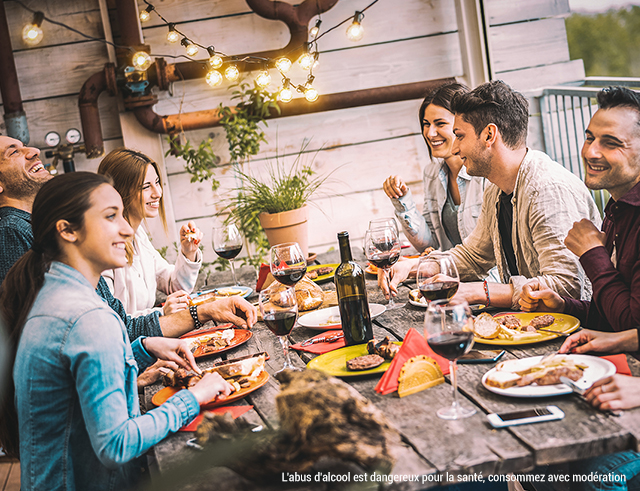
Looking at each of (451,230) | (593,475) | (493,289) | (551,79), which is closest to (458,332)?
(593,475)

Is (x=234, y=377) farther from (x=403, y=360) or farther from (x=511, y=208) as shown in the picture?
(x=511, y=208)

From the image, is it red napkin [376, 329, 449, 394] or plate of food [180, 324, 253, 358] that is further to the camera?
plate of food [180, 324, 253, 358]

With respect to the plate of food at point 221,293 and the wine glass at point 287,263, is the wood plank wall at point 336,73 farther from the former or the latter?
the wine glass at point 287,263

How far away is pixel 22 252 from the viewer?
1.89m

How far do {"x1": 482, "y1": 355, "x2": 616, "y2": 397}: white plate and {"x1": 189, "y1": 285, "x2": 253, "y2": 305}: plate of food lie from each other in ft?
4.03

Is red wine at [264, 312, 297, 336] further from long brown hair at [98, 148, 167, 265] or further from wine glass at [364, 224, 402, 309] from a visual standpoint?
long brown hair at [98, 148, 167, 265]

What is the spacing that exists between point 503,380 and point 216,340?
34.2 inches

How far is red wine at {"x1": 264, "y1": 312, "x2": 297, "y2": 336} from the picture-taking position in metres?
1.25

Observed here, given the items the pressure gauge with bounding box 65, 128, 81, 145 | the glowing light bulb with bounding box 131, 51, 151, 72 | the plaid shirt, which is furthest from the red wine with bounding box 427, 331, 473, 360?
the pressure gauge with bounding box 65, 128, 81, 145

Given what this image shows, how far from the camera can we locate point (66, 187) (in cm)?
115

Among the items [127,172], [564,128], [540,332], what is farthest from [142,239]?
[564,128]

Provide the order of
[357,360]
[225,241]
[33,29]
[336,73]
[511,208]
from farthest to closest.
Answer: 1. [336,73]
2. [33,29]
3. [225,241]
4. [511,208]
5. [357,360]

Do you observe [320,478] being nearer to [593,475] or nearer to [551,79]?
[593,475]

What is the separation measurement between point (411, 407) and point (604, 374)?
352mm
